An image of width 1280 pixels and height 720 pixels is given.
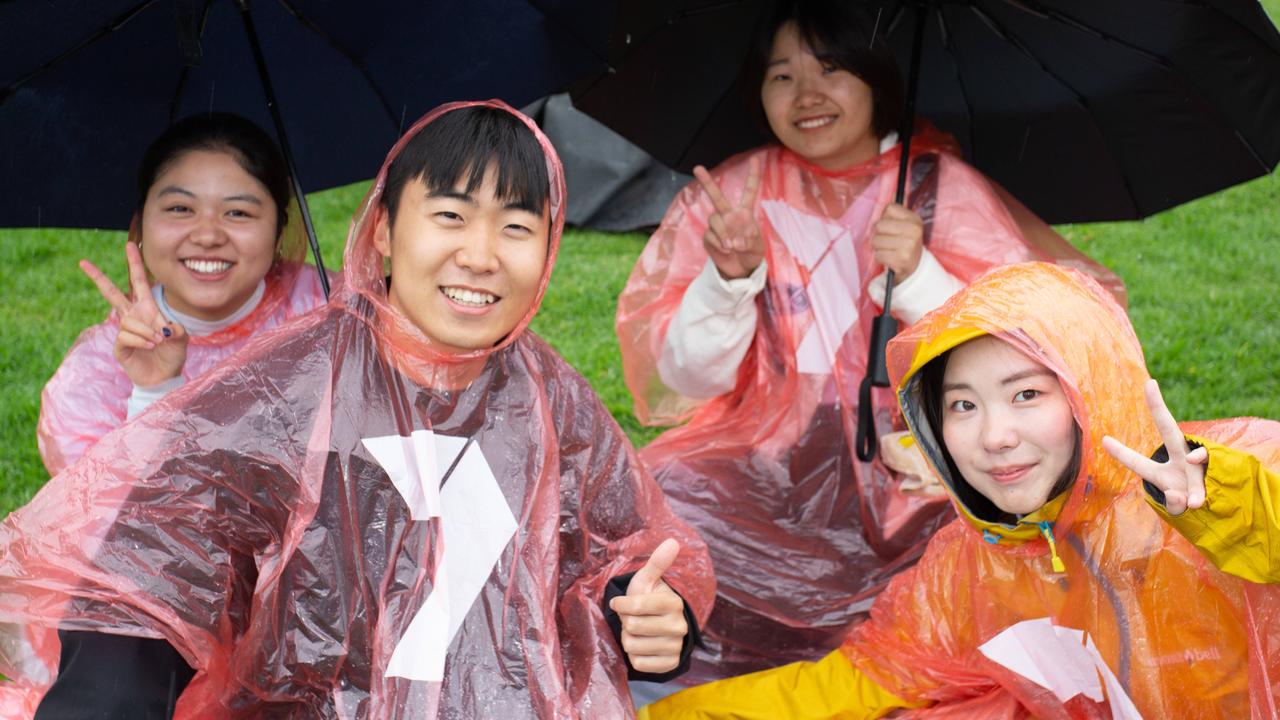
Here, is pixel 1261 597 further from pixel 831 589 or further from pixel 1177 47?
pixel 1177 47

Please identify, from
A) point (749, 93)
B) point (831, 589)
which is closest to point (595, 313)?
point (749, 93)

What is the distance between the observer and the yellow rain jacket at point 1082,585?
83.1 inches

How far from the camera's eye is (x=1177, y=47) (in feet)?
10.9

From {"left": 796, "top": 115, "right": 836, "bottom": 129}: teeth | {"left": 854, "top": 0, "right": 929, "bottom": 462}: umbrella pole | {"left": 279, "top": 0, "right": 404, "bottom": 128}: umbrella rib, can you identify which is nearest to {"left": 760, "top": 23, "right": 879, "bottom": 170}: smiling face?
{"left": 796, "top": 115, "right": 836, "bottom": 129}: teeth

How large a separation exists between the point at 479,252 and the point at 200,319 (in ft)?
3.29

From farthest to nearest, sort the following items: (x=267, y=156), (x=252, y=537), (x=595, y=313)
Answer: (x=595, y=313), (x=267, y=156), (x=252, y=537)

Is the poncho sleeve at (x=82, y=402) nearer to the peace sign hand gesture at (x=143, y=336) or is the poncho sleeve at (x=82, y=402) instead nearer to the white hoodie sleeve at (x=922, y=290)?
the peace sign hand gesture at (x=143, y=336)

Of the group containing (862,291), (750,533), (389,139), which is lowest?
(750,533)

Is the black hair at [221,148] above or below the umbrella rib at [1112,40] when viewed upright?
below

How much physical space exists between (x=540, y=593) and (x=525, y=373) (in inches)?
16.6

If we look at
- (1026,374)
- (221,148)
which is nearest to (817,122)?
(1026,374)

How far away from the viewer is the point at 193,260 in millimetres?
3021

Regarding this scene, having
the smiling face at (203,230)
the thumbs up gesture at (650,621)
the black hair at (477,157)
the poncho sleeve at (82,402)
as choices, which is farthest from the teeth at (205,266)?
the thumbs up gesture at (650,621)

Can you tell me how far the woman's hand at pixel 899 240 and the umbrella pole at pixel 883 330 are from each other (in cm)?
4
